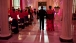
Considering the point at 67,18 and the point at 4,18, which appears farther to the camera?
the point at 4,18

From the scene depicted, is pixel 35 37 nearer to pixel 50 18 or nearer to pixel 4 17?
pixel 4 17

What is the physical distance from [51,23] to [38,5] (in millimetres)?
14546

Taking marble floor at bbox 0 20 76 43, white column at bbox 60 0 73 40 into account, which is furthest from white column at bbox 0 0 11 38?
white column at bbox 60 0 73 40

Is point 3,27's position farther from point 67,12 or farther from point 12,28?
point 67,12

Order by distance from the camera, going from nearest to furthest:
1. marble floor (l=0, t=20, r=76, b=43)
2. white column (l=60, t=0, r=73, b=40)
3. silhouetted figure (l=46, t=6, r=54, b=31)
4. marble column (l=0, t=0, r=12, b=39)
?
white column (l=60, t=0, r=73, b=40), marble floor (l=0, t=20, r=76, b=43), marble column (l=0, t=0, r=12, b=39), silhouetted figure (l=46, t=6, r=54, b=31)

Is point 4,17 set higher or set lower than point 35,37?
higher

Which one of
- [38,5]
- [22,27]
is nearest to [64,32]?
[22,27]

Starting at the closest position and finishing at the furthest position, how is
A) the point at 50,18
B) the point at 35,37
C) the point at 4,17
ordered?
1. the point at 4,17
2. the point at 35,37
3. the point at 50,18

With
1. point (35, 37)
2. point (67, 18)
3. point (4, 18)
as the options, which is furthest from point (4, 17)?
point (67, 18)

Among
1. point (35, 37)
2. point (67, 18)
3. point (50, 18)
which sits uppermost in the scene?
point (67, 18)

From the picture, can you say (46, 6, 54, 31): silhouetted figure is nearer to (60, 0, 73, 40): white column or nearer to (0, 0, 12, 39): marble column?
(60, 0, 73, 40): white column

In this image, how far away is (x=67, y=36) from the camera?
769 cm

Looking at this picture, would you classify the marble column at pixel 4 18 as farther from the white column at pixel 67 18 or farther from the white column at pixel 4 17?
the white column at pixel 67 18

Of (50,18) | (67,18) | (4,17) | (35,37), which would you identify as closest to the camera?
(67,18)
